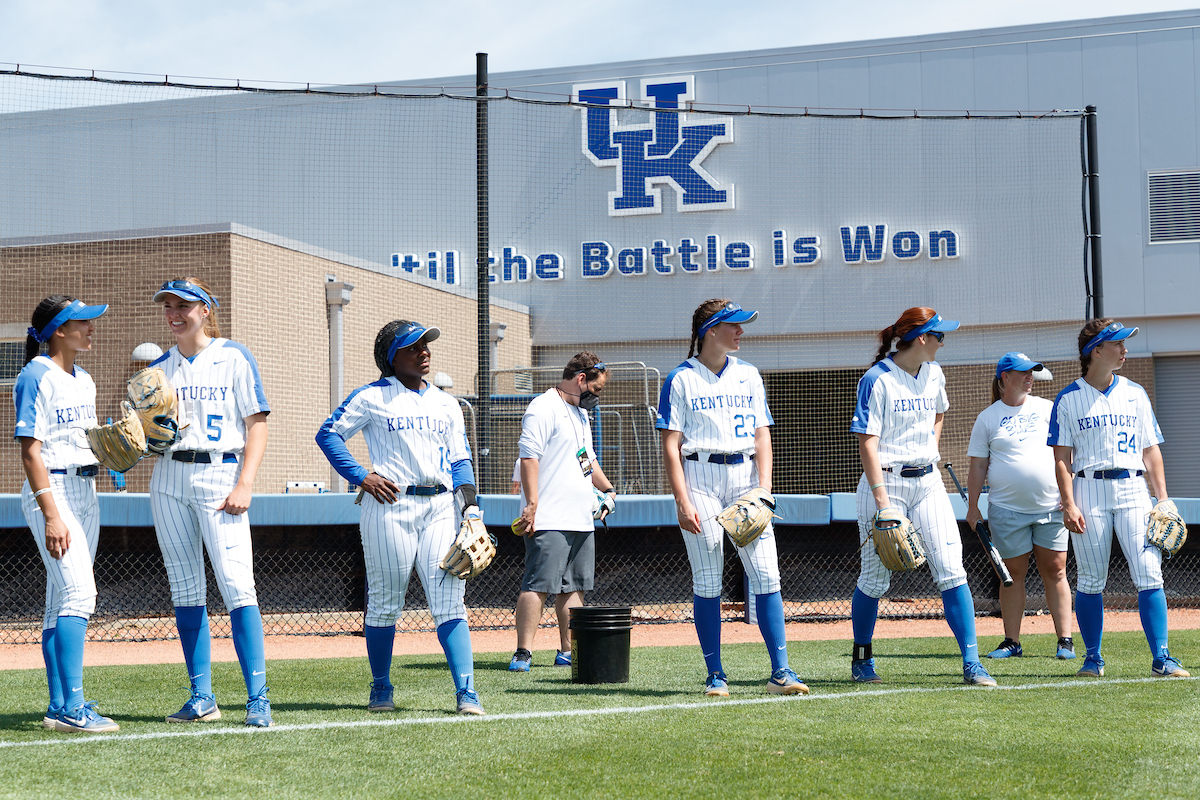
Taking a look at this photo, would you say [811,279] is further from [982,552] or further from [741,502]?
[741,502]

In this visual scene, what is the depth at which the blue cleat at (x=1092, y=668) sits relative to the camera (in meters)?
6.12

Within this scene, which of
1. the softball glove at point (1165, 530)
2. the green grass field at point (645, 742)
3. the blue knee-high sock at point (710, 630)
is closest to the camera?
the green grass field at point (645, 742)

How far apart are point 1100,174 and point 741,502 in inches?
603

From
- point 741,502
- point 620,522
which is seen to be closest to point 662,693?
point 741,502

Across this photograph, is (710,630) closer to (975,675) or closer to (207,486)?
(975,675)

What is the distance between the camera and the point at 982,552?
10648mm

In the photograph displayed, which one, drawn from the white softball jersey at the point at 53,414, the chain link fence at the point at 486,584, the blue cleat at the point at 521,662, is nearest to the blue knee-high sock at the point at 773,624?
the blue cleat at the point at 521,662

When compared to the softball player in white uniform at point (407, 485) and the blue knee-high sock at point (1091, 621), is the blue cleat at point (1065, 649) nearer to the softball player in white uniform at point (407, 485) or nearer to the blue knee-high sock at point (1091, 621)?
the blue knee-high sock at point (1091, 621)

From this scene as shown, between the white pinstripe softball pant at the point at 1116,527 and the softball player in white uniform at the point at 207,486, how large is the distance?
13.5 ft

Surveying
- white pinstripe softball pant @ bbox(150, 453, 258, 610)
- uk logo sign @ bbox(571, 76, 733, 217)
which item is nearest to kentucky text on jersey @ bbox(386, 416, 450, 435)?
white pinstripe softball pant @ bbox(150, 453, 258, 610)

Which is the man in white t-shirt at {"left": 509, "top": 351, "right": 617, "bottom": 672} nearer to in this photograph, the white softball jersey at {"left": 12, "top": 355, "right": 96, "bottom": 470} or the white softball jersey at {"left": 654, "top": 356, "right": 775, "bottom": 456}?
the white softball jersey at {"left": 654, "top": 356, "right": 775, "bottom": 456}

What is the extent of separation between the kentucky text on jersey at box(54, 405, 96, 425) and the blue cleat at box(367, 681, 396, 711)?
1.69 meters

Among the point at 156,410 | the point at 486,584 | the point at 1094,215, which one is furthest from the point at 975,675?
the point at 1094,215

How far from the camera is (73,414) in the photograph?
15.8 ft
